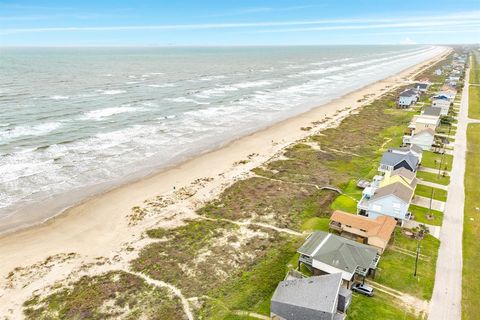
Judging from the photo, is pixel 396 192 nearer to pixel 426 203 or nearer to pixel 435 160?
pixel 426 203

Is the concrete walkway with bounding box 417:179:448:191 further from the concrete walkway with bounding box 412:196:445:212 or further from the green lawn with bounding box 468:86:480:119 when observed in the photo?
the green lawn with bounding box 468:86:480:119

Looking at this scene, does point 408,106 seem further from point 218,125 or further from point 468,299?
point 468,299

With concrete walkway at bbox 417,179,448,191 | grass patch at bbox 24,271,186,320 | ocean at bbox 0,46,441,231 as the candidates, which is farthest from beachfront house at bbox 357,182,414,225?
ocean at bbox 0,46,441,231

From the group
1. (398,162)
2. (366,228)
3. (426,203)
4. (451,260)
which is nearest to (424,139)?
(398,162)

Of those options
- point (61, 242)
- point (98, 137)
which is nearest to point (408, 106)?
point (98, 137)

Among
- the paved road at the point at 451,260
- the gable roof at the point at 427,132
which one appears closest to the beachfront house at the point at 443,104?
the gable roof at the point at 427,132

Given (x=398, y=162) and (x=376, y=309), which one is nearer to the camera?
(x=376, y=309)

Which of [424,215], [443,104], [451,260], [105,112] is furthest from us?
[443,104]
